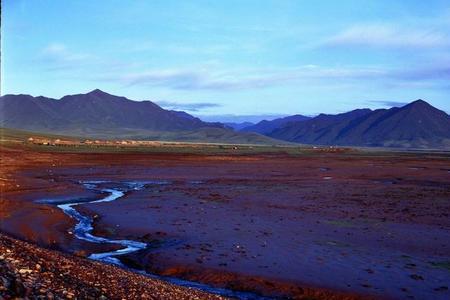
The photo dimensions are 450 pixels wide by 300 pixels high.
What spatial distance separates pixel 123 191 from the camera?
39438 millimetres

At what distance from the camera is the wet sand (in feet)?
52.2

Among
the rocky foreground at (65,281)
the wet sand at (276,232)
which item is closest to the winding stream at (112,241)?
the wet sand at (276,232)

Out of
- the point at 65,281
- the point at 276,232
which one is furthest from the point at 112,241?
the point at 65,281

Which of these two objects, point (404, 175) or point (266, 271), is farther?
point (404, 175)

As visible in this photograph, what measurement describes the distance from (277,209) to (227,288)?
1475 cm

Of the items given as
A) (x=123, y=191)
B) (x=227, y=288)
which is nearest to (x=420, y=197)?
(x=123, y=191)

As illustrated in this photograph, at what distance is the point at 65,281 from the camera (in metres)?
11.0

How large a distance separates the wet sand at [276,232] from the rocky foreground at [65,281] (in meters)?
3.31

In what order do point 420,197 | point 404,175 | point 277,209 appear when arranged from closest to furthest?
point 277,209
point 420,197
point 404,175

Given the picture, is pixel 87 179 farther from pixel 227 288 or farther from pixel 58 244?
pixel 227 288

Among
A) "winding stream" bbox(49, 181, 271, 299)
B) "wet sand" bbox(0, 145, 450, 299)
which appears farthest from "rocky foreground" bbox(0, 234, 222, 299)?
"wet sand" bbox(0, 145, 450, 299)

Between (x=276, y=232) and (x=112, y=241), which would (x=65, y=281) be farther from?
(x=276, y=232)

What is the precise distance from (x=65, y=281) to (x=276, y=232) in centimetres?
1293

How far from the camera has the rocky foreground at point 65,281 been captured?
9.80 metres
